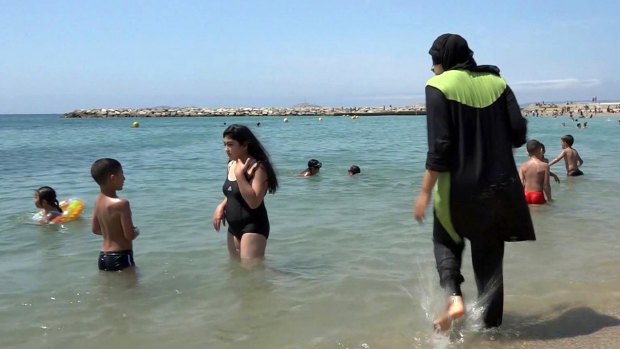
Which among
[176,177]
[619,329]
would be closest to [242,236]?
[619,329]

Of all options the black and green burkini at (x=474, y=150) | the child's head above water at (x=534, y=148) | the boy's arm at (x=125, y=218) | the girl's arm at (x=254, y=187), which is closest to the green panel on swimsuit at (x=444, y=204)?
the black and green burkini at (x=474, y=150)

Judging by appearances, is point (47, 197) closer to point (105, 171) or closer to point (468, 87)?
point (105, 171)

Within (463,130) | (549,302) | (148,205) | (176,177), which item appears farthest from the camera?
(176,177)

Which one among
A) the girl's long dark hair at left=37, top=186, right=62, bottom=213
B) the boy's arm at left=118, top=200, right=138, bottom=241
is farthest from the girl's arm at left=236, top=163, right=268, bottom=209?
the girl's long dark hair at left=37, top=186, right=62, bottom=213

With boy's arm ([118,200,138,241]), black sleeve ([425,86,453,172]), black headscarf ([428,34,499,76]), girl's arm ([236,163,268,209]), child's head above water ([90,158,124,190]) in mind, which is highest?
black headscarf ([428,34,499,76])

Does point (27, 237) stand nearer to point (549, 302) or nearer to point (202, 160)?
point (549, 302)

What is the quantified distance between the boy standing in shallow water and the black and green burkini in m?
2.75

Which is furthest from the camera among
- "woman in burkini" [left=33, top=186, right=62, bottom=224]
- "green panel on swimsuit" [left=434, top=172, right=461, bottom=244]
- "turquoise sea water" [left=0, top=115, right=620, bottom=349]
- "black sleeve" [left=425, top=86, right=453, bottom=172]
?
"woman in burkini" [left=33, top=186, right=62, bottom=224]

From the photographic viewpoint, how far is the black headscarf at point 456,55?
134 inches

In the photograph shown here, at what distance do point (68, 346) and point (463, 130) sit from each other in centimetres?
290

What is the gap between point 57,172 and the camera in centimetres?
1656

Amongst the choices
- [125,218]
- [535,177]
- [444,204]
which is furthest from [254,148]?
[535,177]

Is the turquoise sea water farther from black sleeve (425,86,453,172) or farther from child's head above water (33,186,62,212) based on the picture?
black sleeve (425,86,453,172)

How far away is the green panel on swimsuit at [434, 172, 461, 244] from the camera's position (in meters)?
3.38
